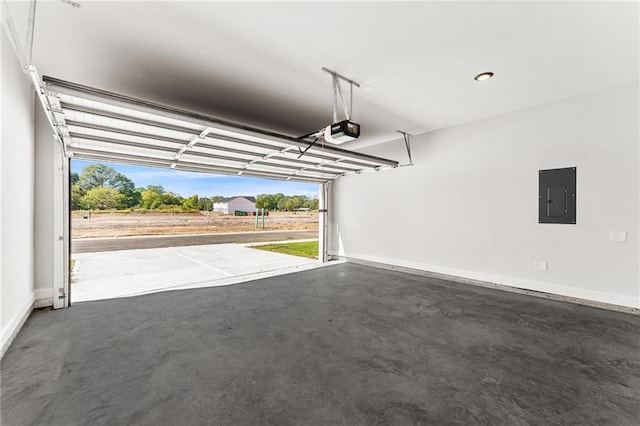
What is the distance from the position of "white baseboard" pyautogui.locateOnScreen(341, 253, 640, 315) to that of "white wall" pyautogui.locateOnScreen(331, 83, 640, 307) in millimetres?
20

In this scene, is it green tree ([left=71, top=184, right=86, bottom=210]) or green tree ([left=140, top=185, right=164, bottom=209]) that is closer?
green tree ([left=71, top=184, right=86, bottom=210])

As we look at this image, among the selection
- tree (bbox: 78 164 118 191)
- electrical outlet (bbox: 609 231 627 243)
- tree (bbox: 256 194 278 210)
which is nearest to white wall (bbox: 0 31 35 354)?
electrical outlet (bbox: 609 231 627 243)

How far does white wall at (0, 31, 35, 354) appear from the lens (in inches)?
105

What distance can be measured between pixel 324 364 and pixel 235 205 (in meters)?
19.6

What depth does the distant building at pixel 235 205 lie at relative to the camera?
1856 cm

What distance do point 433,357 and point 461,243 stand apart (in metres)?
3.56

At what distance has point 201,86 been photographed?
12.2 feet

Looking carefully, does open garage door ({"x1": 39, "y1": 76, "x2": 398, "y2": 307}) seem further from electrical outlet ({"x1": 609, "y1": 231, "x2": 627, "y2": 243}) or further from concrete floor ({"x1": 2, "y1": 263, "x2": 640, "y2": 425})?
electrical outlet ({"x1": 609, "y1": 231, "x2": 627, "y2": 243})

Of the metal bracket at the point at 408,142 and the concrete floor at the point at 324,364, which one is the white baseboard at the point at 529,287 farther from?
the metal bracket at the point at 408,142

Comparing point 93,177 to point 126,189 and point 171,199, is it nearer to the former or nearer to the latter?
point 126,189

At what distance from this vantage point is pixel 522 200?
4691mm

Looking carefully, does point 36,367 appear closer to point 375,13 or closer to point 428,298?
point 375,13

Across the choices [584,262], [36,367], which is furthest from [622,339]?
[36,367]

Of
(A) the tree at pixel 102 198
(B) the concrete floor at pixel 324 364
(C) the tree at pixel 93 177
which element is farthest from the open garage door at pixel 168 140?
(C) the tree at pixel 93 177
